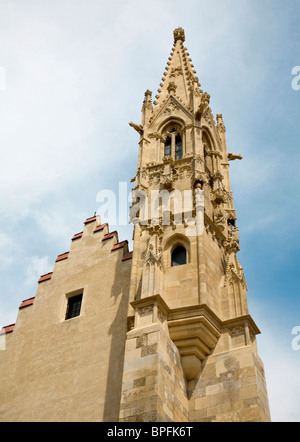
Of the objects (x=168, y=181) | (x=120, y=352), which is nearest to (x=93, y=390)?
(x=120, y=352)

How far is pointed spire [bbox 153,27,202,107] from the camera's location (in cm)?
2205

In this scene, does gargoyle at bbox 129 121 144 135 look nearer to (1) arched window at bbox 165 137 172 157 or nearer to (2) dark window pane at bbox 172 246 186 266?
(1) arched window at bbox 165 137 172 157

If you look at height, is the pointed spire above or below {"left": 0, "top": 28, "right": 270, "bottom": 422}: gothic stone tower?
above

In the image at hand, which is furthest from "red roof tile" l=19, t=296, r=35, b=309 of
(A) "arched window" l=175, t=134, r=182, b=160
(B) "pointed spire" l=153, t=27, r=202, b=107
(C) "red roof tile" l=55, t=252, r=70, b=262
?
(B) "pointed spire" l=153, t=27, r=202, b=107

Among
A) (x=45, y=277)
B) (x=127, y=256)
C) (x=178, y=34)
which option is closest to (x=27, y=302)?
(x=45, y=277)

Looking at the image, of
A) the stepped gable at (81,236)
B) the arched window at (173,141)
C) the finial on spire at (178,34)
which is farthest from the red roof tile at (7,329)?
the finial on spire at (178,34)

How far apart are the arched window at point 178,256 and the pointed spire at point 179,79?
730cm

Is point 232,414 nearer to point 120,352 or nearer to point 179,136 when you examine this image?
point 120,352

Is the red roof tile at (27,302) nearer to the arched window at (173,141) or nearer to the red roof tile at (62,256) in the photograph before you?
the red roof tile at (62,256)

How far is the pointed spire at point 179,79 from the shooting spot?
22.0m

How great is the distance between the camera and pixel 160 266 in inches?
608

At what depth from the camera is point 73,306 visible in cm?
1792

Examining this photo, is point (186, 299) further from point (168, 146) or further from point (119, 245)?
point (168, 146)

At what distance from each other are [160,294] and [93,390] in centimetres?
324
